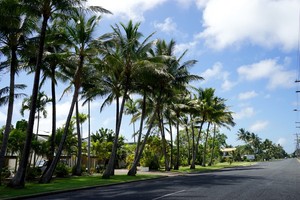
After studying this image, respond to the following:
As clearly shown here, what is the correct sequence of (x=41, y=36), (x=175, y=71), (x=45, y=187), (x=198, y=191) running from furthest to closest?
(x=175, y=71)
(x=41, y=36)
(x=45, y=187)
(x=198, y=191)

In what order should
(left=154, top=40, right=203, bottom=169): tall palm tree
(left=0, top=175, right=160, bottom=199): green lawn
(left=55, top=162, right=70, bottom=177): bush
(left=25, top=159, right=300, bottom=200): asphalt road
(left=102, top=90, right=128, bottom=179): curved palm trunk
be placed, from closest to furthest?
(left=25, top=159, right=300, bottom=200): asphalt road, (left=0, top=175, right=160, bottom=199): green lawn, (left=102, top=90, right=128, bottom=179): curved palm trunk, (left=55, top=162, right=70, bottom=177): bush, (left=154, top=40, right=203, bottom=169): tall palm tree

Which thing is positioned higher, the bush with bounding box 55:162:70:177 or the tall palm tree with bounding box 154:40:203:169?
the tall palm tree with bounding box 154:40:203:169

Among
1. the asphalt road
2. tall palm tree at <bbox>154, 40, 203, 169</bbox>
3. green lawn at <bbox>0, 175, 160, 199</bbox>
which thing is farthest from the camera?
tall palm tree at <bbox>154, 40, 203, 169</bbox>

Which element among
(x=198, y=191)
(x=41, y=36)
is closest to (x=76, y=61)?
(x=41, y=36)

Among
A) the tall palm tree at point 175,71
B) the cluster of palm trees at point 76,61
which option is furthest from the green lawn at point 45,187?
the tall palm tree at point 175,71

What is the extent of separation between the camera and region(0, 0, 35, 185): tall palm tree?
17453 mm

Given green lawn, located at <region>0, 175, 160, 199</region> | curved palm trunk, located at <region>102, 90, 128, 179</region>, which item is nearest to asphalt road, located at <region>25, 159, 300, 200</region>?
green lawn, located at <region>0, 175, 160, 199</region>

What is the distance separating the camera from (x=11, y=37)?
1914 cm

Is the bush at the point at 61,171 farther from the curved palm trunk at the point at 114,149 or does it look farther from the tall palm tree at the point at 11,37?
the tall palm tree at the point at 11,37

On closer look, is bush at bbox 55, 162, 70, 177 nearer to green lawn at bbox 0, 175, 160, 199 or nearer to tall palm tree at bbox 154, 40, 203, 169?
green lawn at bbox 0, 175, 160, 199

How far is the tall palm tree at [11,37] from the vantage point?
17453mm

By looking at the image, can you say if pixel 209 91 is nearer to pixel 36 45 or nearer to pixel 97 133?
pixel 97 133

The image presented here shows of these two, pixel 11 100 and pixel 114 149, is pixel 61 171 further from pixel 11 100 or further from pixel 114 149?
pixel 11 100

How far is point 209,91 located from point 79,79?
2948 centimetres
